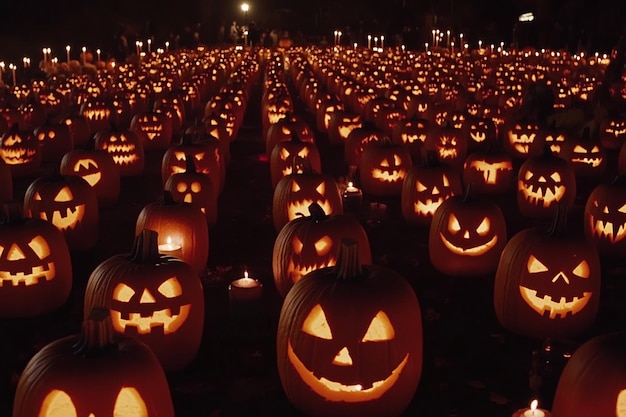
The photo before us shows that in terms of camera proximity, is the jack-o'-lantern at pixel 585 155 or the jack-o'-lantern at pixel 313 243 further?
the jack-o'-lantern at pixel 585 155

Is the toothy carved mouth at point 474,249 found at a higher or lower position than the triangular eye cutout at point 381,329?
lower

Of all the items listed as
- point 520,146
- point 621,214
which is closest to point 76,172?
point 621,214

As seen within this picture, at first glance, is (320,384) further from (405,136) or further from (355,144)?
(405,136)

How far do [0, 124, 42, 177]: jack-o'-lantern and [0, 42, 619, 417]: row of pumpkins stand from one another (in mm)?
6066

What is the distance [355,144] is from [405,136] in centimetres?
144

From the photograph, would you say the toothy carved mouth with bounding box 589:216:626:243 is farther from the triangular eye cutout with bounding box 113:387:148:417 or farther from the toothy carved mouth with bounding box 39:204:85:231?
the triangular eye cutout with bounding box 113:387:148:417

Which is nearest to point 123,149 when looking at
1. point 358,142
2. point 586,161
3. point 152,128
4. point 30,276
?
point 152,128

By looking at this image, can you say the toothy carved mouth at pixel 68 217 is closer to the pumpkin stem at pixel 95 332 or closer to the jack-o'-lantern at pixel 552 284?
the pumpkin stem at pixel 95 332

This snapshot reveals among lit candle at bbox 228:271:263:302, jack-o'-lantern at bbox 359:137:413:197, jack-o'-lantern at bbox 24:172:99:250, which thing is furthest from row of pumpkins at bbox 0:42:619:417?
jack-o'-lantern at bbox 359:137:413:197

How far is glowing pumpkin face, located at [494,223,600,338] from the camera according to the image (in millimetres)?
5938

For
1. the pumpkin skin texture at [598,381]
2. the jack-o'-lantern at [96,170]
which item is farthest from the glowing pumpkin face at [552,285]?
the jack-o'-lantern at [96,170]

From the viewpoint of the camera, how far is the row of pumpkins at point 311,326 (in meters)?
4.08

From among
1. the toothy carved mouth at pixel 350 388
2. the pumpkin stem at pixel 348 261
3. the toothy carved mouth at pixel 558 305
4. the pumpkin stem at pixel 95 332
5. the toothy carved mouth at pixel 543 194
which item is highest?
the pumpkin stem at pixel 348 261

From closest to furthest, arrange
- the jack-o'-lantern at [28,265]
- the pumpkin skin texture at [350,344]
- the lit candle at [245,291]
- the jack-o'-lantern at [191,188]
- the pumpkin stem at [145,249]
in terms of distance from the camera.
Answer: the pumpkin skin texture at [350,344]
the pumpkin stem at [145,249]
the lit candle at [245,291]
the jack-o'-lantern at [28,265]
the jack-o'-lantern at [191,188]
